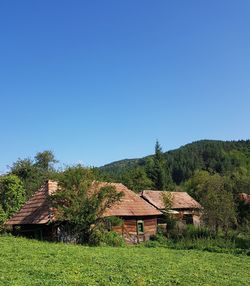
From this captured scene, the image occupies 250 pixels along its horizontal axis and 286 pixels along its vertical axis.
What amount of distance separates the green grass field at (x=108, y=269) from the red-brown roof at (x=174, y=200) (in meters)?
26.5

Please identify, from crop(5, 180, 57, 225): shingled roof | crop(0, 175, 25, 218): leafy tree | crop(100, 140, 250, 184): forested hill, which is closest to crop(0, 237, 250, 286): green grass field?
crop(5, 180, 57, 225): shingled roof

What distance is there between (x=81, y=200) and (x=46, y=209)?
11.1 feet

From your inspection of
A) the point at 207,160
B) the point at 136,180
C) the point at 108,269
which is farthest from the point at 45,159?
the point at 207,160

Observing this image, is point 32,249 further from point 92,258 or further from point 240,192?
point 240,192

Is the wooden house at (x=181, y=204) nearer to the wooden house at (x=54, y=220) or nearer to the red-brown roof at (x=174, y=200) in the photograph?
the red-brown roof at (x=174, y=200)

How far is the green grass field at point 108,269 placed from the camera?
13.6 metres

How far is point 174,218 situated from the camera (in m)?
39.8

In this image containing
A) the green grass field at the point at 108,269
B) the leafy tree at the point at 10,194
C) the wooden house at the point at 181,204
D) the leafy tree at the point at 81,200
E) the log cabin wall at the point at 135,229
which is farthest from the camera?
the wooden house at the point at 181,204

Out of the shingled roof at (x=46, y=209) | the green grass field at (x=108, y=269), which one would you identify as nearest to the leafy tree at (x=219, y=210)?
the shingled roof at (x=46, y=209)

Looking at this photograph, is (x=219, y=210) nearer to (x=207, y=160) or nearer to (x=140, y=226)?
(x=140, y=226)

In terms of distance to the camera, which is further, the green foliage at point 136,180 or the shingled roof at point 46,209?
the green foliage at point 136,180

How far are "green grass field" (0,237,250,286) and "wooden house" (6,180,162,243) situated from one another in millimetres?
8277

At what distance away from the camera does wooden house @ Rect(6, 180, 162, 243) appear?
3033cm

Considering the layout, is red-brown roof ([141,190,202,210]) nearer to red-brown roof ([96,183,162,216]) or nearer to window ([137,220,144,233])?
red-brown roof ([96,183,162,216])
